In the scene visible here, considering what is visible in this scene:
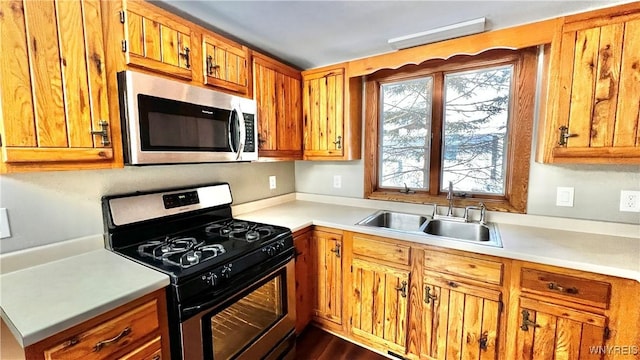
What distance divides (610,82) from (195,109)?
214 centimetres

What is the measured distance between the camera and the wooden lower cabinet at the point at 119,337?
84cm

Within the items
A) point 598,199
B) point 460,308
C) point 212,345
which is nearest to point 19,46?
point 212,345

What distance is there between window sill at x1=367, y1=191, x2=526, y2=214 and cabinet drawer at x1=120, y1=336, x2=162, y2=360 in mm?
1784

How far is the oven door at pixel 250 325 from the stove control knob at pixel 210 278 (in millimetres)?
124

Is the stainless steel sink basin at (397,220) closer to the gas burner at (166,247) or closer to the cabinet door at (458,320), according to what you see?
the cabinet door at (458,320)

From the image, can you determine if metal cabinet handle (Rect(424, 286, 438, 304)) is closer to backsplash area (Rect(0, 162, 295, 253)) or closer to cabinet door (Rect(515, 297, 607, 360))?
cabinet door (Rect(515, 297, 607, 360))

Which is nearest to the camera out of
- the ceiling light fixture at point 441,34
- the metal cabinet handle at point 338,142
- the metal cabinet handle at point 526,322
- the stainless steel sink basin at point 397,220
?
the metal cabinet handle at point 526,322

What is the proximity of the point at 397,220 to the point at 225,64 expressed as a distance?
170cm

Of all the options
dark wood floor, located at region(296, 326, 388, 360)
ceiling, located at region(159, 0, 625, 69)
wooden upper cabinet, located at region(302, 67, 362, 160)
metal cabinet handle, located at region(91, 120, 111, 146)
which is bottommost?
dark wood floor, located at region(296, 326, 388, 360)

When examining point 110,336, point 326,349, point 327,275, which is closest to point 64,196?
point 110,336

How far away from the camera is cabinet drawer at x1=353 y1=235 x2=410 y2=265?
5.56 feet

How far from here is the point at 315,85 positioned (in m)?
2.28

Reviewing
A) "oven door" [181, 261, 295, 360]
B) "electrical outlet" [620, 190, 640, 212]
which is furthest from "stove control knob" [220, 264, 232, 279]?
"electrical outlet" [620, 190, 640, 212]

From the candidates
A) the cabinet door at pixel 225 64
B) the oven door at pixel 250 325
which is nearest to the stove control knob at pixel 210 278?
the oven door at pixel 250 325
